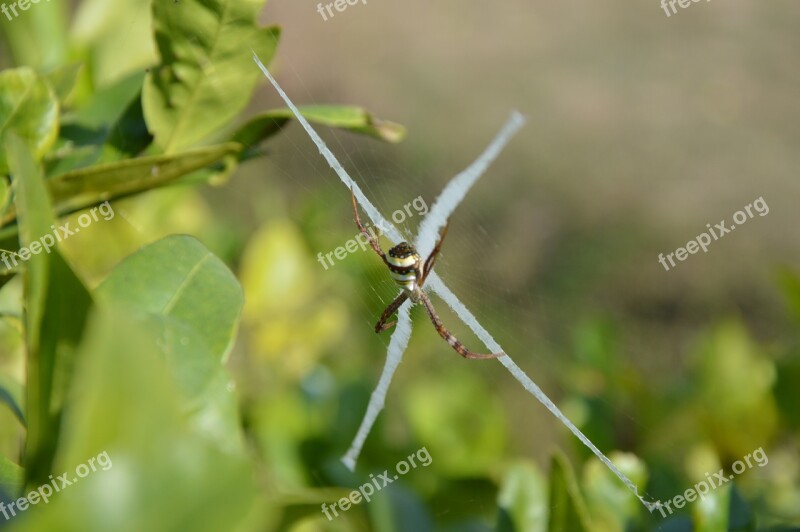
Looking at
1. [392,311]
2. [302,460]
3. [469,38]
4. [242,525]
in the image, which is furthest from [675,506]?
[469,38]

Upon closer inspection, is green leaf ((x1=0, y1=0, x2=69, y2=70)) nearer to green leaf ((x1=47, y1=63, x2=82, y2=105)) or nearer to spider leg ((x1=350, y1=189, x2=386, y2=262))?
green leaf ((x1=47, y1=63, x2=82, y2=105))

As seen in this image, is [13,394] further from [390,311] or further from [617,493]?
[617,493]

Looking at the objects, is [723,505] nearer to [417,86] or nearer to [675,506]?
[675,506]
